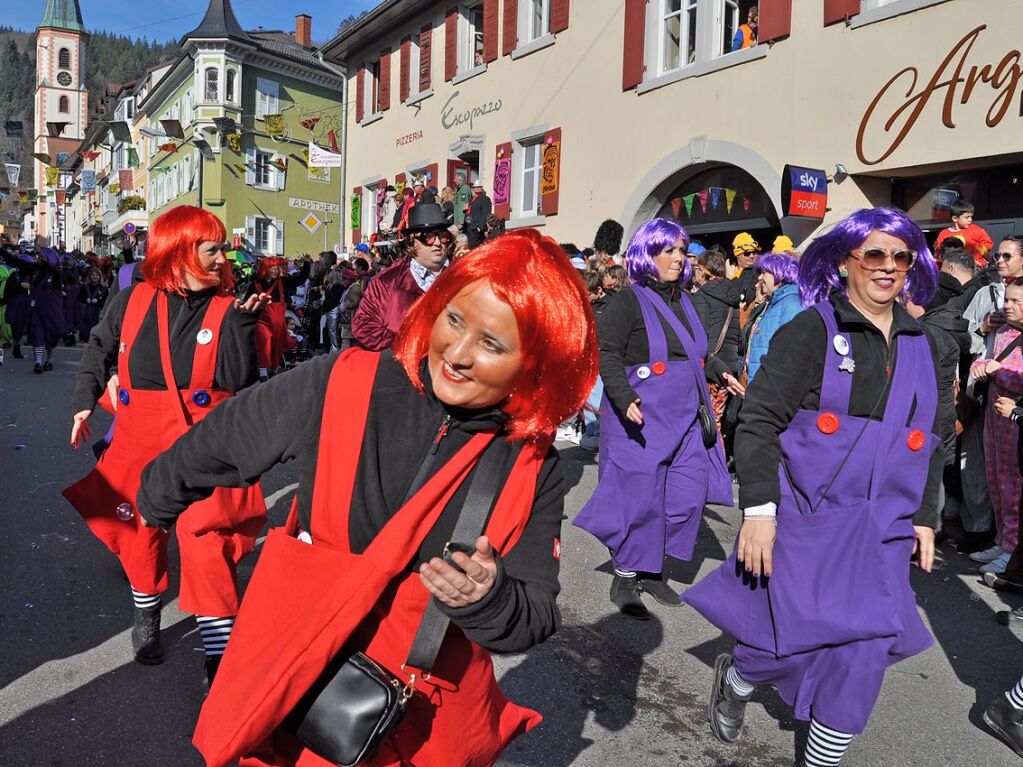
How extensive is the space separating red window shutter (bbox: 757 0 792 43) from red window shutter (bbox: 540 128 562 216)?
16.0 feet

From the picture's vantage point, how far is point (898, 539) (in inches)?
109

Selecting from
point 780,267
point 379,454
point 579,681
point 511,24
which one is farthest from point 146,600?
point 511,24

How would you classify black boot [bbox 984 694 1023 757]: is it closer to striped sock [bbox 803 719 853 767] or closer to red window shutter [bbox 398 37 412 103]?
striped sock [bbox 803 719 853 767]

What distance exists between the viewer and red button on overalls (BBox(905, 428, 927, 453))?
2.73m

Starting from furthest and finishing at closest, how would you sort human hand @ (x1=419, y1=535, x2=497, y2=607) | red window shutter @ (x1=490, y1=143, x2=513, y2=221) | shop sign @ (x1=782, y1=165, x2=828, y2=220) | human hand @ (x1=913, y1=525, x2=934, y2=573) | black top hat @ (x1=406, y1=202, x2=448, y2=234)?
1. red window shutter @ (x1=490, y1=143, x2=513, y2=221)
2. shop sign @ (x1=782, y1=165, x2=828, y2=220)
3. black top hat @ (x1=406, y1=202, x2=448, y2=234)
4. human hand @ (x1=913, y1=525, x2=934, y2=573)
5. human hand @ (x1=419, y1=535, x2=497, y2=607)

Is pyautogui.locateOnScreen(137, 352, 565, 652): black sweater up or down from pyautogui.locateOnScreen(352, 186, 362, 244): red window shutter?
down

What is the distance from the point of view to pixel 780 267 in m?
6.82

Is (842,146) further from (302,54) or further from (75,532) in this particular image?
(302,54)

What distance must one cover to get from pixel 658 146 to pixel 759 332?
7.80 m

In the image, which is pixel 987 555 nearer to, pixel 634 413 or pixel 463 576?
pixel 634 413

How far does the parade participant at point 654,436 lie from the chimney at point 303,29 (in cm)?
4448

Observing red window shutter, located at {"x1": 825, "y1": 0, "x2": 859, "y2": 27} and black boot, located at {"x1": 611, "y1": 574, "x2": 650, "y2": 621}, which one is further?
red window shutter, located at {"x1": 825, "y1": 0, "x2": 859, "y2": 27}

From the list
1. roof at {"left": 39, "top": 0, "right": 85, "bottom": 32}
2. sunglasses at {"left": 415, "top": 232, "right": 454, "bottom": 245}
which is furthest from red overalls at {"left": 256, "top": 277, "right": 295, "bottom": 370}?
roof at {"left": 39, "top": 0, "right": 85, "bottom": 32}

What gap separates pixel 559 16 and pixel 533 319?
15.3 metres
